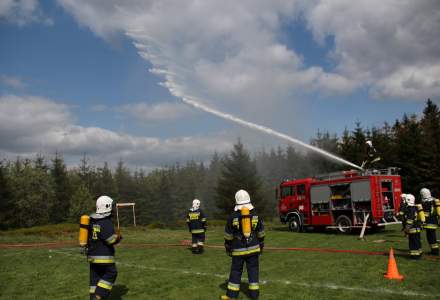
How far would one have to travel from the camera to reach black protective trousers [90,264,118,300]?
705cm

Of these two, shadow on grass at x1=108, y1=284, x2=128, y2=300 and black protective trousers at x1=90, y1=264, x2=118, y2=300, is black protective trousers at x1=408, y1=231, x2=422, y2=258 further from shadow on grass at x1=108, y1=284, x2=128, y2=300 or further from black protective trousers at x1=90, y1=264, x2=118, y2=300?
black protective trousers at x1=90, y1=264, x2=118, y2=300

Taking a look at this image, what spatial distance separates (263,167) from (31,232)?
76323mm

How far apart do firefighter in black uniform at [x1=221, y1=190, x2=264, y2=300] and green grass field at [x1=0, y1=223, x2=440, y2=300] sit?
51 centimetres

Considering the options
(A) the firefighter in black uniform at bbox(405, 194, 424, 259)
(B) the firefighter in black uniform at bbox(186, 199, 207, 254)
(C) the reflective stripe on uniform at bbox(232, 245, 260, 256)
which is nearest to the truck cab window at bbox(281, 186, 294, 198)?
(B) the firefighter in black uniform at bbox(186, 199, 207, 254)

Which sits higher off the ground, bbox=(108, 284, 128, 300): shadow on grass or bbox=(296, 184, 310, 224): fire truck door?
bbox=(296, 184, 310, 224): fire truck door

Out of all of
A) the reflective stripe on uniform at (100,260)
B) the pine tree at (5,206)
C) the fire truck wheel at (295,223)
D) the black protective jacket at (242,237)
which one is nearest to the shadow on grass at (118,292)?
the reflective stripe on uniform at (100,260)

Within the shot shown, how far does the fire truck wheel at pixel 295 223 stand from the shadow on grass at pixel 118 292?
15.3 m

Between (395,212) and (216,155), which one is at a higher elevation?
(216,155)

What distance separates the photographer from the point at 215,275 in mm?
9945

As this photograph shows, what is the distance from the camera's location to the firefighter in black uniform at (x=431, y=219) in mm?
11641

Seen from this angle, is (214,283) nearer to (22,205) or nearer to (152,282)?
(152,282)

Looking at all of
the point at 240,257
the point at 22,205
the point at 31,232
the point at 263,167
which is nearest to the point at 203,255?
the point at 240,257

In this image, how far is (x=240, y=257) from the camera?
Result: 24.4 feet

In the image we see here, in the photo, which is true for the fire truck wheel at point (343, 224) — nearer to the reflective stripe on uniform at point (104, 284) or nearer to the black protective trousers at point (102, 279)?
the black protective trousers at point (102, 279)
